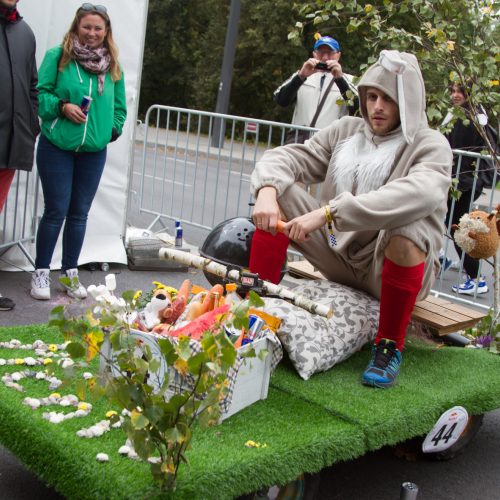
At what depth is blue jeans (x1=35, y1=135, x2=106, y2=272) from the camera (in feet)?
17.5

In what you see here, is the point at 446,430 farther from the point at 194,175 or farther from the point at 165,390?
the point at 194,175

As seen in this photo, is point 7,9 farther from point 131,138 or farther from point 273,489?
point 273,489

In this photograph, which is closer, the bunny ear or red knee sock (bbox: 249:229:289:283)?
the bunny ear

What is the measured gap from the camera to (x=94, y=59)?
5.27 m

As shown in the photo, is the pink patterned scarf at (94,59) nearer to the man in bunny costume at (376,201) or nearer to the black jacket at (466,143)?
the man in bunny costume at (376,201)

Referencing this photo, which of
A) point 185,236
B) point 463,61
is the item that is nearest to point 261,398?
point 463,61

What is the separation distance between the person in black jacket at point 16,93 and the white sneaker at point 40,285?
1.04 feet

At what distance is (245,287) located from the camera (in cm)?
344

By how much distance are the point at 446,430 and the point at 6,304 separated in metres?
3.05

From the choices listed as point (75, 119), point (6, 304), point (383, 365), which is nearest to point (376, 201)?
point (383, 365)

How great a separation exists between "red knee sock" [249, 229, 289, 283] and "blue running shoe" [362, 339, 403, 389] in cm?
61

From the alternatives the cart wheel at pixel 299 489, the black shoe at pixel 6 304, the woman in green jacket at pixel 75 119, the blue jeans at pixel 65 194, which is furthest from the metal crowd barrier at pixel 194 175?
the cart wheel at pixel 299 489

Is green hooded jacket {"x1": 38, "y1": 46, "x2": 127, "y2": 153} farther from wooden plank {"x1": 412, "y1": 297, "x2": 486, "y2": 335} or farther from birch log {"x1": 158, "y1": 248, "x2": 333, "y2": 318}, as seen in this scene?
wooden plank {"x1": 412, "y1": 297, "x2": 486, "y2": 335}

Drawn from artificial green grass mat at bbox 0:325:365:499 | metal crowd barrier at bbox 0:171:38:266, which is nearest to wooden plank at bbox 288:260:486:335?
artificial green grass mat at bbox 0:325:365:499
